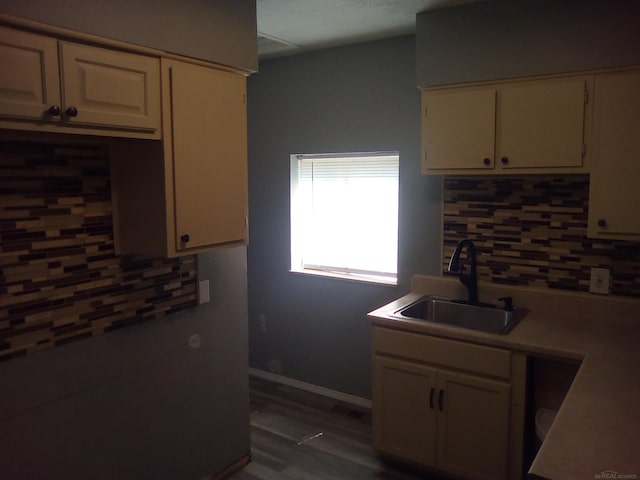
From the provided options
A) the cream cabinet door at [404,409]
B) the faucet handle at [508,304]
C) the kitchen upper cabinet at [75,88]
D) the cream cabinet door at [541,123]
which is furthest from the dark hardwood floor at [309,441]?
the kitchen upper cabinet at [75,88]

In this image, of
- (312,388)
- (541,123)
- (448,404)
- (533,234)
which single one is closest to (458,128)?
(541,123)

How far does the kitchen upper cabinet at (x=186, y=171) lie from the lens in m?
1.95

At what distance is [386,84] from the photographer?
3.26 meters

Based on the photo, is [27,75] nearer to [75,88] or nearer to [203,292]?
[75,88]

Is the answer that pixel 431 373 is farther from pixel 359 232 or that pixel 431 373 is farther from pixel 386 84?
pixel 386 84

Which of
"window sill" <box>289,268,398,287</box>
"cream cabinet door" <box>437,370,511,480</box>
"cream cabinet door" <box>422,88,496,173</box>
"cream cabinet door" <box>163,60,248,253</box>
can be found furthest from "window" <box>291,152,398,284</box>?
"cream cabinet door" <box>163,60,248,253</box>

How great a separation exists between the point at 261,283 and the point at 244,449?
1.39 meters

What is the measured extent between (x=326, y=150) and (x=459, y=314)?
1.42 m

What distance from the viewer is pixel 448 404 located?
8.29ft

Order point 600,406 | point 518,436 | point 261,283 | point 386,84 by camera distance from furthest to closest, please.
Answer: point 261,283
point 386,84
point 518,436
point 600,406

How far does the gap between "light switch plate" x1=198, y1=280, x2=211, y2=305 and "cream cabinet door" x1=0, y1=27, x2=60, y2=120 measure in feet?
3.75

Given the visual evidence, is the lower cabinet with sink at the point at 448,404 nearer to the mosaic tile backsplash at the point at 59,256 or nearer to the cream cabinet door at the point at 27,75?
the mosaic tile backsplash at the point at 59,256

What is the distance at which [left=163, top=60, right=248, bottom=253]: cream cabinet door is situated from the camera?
196 cm

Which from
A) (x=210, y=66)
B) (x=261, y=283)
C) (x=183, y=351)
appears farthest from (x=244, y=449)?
(x=210, y=66)
